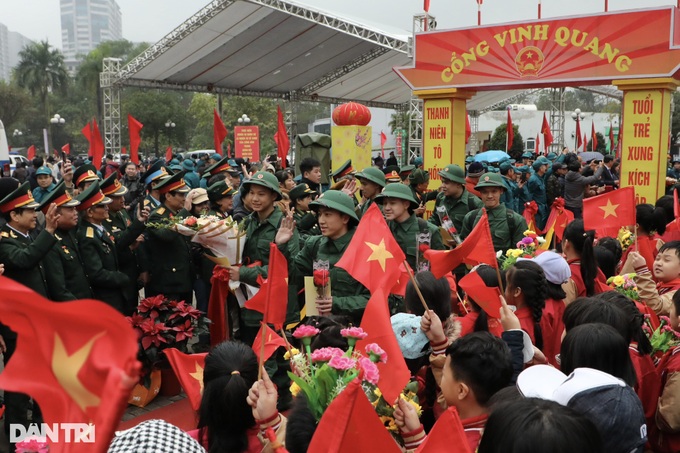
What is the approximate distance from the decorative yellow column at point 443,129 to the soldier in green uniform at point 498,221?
15.4ft

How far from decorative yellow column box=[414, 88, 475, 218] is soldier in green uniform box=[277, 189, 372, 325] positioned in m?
6.73

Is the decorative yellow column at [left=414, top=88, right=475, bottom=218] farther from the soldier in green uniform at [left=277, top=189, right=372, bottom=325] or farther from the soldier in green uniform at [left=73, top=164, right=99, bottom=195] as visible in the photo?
the soldier in green uniform at [left=277, top=189, right=372, bottom=325]

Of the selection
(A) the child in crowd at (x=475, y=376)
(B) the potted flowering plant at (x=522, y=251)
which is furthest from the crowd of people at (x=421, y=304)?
(B) the potted flowering plant at (x=522, y=251)

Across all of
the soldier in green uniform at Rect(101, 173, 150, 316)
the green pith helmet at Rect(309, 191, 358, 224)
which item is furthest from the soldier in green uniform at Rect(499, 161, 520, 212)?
the soldier in green uniform at Rect(101, 173, 150, 316)

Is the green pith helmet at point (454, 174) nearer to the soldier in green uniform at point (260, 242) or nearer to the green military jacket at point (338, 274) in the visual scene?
the soldier in green uniform at point (260, 242)

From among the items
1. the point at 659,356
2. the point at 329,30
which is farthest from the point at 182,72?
the point at 659,356

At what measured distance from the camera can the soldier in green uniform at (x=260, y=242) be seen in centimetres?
480

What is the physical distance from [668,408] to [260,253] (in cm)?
313

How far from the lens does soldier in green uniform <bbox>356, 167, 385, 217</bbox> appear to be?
6.22 metres

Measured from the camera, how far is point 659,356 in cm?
317

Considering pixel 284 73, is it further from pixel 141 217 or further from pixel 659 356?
pixel 659 356

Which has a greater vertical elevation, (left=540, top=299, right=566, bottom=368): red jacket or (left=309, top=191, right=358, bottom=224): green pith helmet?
(left=309, top=191, right=358, bottom=224): green pith helmet

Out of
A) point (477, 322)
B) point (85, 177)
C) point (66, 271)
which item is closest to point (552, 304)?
point (477, 322)

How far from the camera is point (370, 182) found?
6340mm
